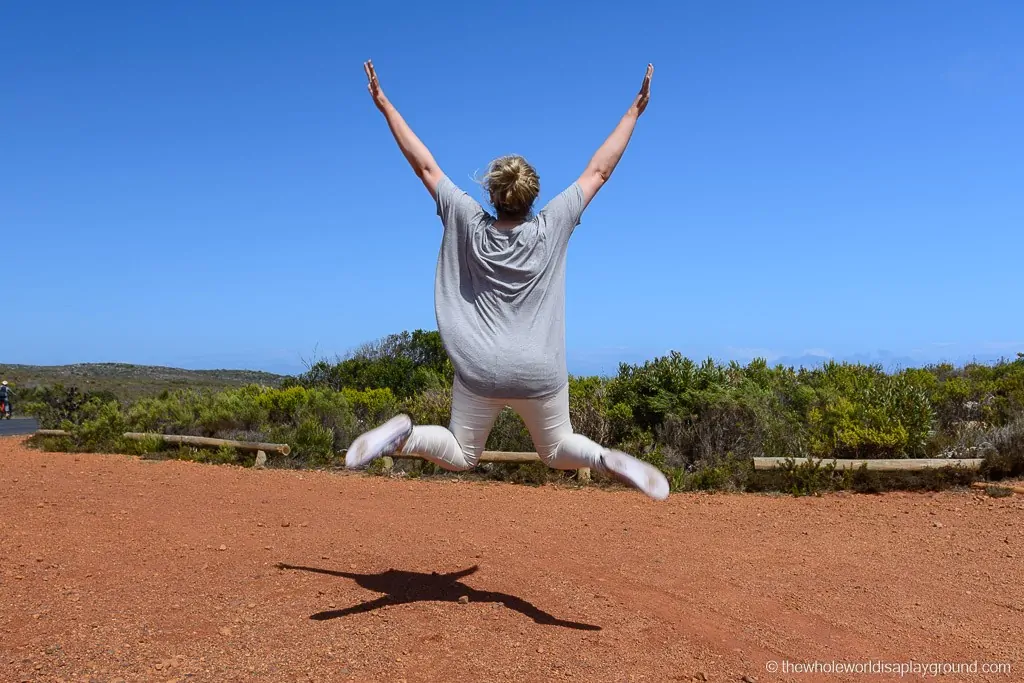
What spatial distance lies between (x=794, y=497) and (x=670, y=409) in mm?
2720

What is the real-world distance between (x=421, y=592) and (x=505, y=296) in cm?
265

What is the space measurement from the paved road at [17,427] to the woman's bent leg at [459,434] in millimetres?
19614

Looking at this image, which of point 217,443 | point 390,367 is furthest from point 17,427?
point 217,443

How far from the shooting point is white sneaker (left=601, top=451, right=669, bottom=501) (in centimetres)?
439

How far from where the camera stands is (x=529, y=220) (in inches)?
189

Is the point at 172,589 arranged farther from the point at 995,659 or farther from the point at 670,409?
the point at 670,409

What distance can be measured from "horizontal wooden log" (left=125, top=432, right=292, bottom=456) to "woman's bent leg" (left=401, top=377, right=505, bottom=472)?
8.31 metres

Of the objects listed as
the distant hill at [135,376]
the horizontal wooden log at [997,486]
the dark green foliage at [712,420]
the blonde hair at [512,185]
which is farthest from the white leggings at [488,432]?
the distant hill at [135,376]

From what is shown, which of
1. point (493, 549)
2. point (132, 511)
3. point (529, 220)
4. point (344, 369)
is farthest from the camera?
point (344, 369)

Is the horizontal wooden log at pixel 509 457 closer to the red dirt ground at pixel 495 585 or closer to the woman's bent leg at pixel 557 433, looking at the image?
the red dirt ground at pixel 495 585

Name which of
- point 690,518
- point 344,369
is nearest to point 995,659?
point 690,518

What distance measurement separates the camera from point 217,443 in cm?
1316

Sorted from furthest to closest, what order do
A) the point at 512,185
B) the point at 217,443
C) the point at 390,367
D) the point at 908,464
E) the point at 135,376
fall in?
1. the point at 135,376
2. the point at 390,367
3. the point at 217,443
4. the point at 908,464
5. the point at 512,185

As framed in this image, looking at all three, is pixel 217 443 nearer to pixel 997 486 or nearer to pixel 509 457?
pixel 509 457
